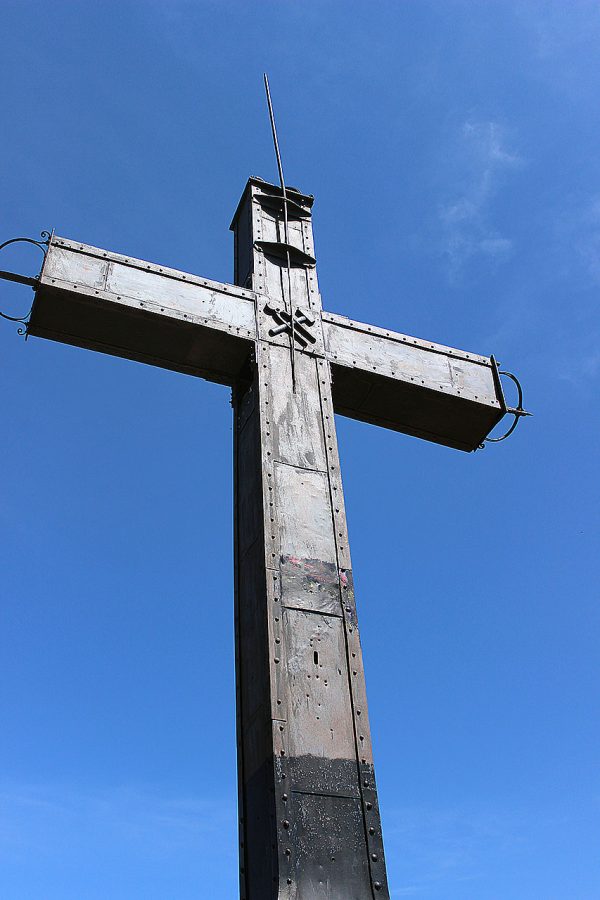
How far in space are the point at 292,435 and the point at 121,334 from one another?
5.36ft

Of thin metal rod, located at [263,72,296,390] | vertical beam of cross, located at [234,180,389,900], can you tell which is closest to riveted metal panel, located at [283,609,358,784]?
vertical beam of cross, located at [234,180,389,900]

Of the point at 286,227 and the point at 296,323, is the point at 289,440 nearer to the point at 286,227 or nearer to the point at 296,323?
the point at 296,323

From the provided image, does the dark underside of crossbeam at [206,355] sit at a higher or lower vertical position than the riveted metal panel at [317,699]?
higher

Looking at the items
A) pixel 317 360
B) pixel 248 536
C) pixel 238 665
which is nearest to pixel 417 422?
pixel 317 360

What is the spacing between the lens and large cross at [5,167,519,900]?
13.5ft

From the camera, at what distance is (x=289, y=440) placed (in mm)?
5629

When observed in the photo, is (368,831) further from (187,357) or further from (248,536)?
(187,357)

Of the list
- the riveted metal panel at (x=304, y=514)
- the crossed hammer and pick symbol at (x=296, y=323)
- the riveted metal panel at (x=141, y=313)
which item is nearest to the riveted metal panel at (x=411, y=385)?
the crossed hammer and pick symbol at (x=296, y=323)

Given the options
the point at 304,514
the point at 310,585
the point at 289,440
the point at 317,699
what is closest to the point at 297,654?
the point at 317,699

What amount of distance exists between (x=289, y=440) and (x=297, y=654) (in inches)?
62.6

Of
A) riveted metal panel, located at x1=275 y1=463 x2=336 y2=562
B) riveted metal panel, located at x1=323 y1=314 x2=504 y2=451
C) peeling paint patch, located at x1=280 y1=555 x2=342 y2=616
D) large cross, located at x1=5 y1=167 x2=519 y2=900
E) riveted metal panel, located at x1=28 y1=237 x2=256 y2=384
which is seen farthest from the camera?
riveted metal panel, located at x1=323 y1=314 x2=504 y2=451

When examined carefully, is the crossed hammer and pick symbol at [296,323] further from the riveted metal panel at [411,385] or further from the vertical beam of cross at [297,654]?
the riveted metal panel at [411,385]

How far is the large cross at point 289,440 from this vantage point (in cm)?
412

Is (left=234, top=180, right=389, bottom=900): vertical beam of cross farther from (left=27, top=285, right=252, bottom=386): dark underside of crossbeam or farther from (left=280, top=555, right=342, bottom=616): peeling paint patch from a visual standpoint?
(left=27, top=285, right=252, bottom=386): dark underside of crossbeam
